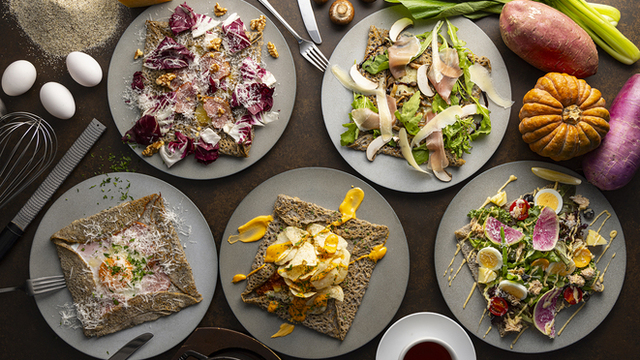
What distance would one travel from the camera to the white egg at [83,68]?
8.46 feet

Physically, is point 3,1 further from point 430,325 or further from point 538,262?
point 538,262

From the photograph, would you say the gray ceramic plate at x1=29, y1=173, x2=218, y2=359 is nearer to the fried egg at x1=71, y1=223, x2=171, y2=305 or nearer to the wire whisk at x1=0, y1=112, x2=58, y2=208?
the fried egg at x1=71, y1=223, x2=171, y2=305

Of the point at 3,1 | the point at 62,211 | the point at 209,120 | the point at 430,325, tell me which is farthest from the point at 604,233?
the point at 3,1

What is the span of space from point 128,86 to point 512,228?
2.93 metres

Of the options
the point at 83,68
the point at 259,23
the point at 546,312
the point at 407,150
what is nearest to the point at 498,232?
the point at 546,312

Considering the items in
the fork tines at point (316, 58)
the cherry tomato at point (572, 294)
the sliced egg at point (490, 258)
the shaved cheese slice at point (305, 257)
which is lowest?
the cherry tomato at point (572, 294)

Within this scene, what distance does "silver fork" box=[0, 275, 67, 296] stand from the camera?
101 inches

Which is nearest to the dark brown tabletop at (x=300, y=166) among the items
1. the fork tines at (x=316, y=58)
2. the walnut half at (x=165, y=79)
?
the fork tines at (x=316, y=58)

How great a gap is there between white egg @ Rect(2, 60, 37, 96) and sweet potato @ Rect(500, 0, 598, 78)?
3429mm

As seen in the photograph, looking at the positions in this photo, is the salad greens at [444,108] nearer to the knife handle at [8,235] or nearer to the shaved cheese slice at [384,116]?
the shaved cheese slice at [384,116]

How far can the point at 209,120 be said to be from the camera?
2676mm

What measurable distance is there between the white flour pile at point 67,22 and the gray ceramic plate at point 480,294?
2884 millimetres

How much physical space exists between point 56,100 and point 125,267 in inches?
50.3

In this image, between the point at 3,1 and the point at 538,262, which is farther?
the point at 3,1
